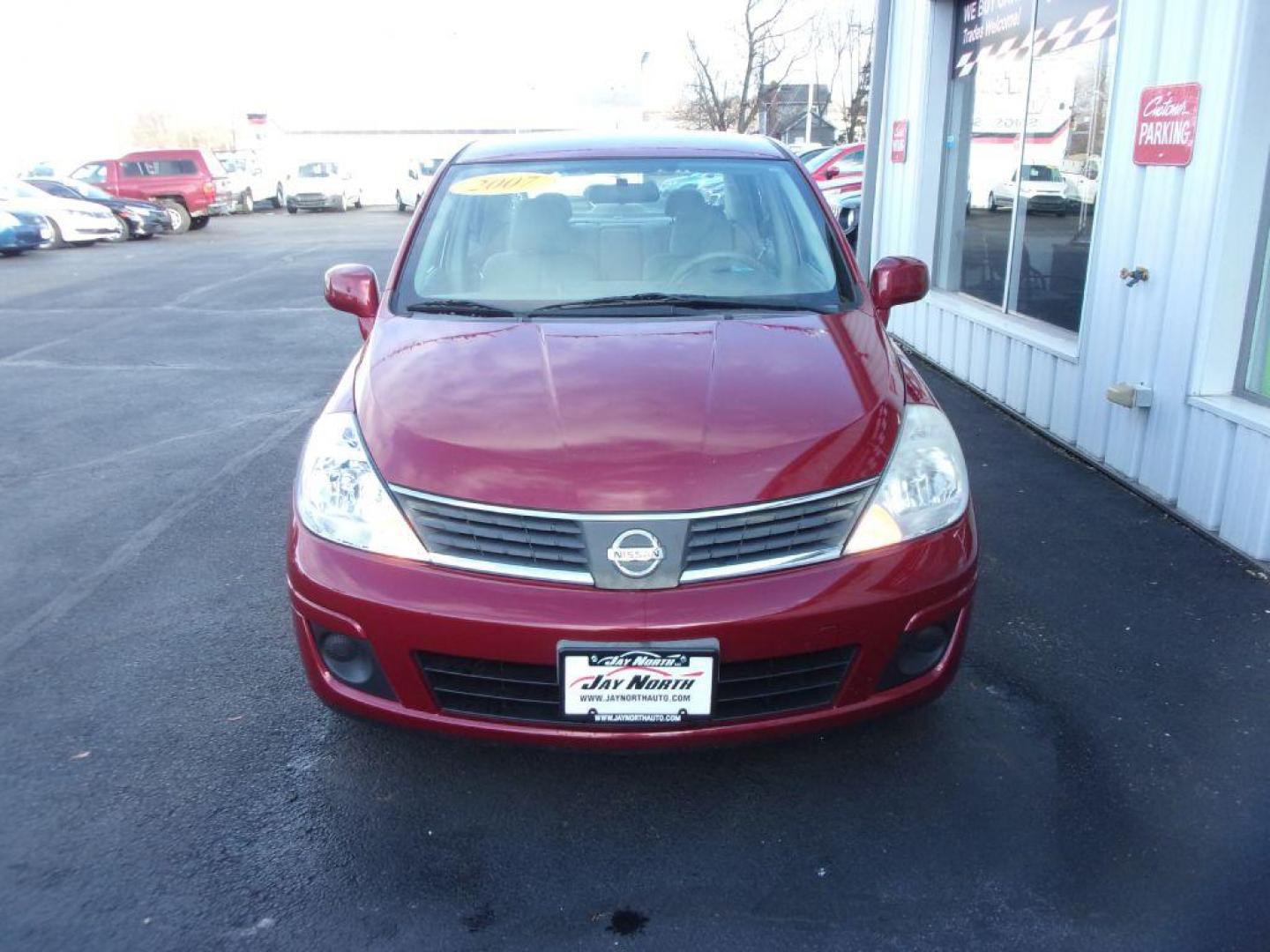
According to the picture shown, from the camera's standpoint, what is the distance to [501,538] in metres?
2.56

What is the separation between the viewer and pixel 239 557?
4555 millimetres

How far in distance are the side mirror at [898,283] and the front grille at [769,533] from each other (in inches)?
56.2

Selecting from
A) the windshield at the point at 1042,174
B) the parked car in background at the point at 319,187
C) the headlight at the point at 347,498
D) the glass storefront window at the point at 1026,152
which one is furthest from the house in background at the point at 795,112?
the headlight at the point at 347,498

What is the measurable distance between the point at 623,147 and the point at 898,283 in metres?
1.23

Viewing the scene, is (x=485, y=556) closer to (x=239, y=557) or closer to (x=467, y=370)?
(x=467, y=370)

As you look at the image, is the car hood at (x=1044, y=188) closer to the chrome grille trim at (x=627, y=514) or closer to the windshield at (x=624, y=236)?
the windshield at (x=624, y=236)

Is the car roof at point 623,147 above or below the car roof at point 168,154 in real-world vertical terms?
below

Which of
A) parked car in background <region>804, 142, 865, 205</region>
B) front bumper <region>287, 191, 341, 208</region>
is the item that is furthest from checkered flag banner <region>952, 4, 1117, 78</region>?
front bumper <region>287, 191, 341, 208</region>

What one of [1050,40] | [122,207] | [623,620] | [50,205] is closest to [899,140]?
[1050,40]

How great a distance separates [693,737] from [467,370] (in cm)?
120

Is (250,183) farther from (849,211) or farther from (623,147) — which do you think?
(623,147)

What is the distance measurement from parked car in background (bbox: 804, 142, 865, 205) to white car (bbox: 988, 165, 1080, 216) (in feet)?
29.2

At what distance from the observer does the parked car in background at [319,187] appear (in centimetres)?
3384

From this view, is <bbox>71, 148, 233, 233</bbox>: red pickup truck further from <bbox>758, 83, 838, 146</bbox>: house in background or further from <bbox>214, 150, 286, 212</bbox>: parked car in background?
<bbox>758, 83, 838, 146</bbox>: house in background
